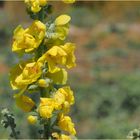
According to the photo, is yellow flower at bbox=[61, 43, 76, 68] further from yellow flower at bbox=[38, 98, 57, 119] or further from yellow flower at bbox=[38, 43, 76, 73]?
yellow flower at bbox=[38, 98, 57, 119]

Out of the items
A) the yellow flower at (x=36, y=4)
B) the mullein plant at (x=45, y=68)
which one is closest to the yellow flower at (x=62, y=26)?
the mullein plant at (x=45, y=68)

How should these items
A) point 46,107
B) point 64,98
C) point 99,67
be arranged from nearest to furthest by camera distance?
point 46,107, point 64,98, point 99,67

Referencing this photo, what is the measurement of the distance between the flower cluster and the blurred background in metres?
1.55

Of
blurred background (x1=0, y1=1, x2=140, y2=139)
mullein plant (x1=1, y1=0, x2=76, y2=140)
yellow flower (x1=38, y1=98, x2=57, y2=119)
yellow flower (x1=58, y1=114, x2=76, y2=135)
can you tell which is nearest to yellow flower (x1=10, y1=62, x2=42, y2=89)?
mullein plant (x1=1, y1=0, x2=76, y2=140)

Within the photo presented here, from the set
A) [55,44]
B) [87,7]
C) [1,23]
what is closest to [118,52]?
[1,23]

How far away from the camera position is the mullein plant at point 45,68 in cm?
280

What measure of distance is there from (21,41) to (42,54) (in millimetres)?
113

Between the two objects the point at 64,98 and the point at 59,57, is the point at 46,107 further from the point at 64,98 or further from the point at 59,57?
the point at 59,57

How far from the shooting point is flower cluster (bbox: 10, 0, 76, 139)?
280 centimetres

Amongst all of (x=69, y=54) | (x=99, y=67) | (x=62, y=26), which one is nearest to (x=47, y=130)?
(x=69, y=54)

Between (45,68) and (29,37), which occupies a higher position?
(29,37)

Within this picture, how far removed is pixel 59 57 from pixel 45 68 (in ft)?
0.26

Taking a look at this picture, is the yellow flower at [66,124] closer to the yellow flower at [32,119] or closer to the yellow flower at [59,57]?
the yellow flower at [32,119]

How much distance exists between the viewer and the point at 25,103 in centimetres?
292
